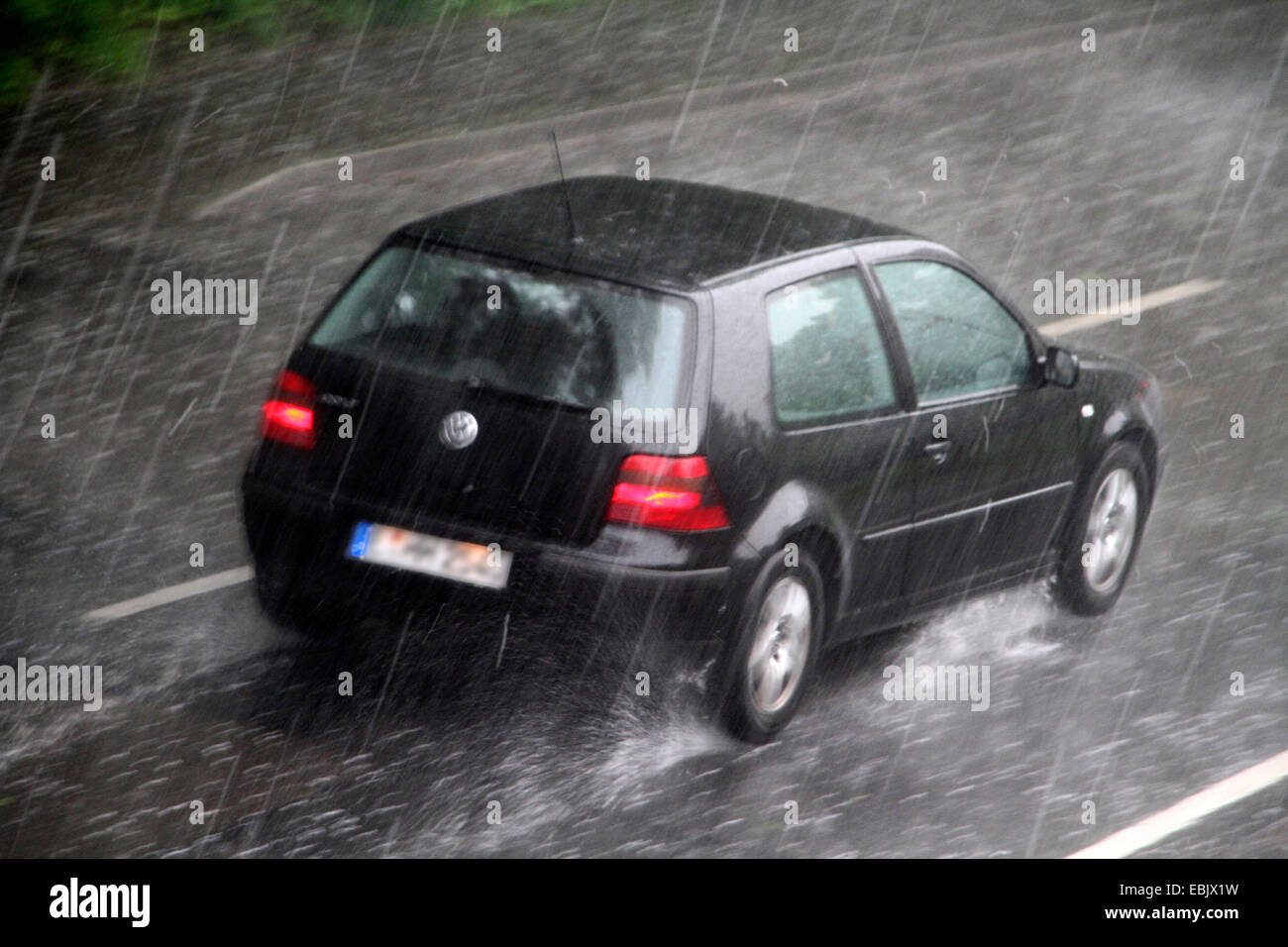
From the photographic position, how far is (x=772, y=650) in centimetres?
688

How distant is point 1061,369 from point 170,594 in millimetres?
3767

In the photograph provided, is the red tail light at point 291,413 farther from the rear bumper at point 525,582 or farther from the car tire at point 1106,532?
the car tire at point 1106,532

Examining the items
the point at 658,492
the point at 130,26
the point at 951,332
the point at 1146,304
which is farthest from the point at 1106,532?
the point at 130,26

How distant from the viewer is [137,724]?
22.5 ft

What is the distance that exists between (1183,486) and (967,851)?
4.67 m

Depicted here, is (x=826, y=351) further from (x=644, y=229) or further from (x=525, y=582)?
(x=525, y=582)

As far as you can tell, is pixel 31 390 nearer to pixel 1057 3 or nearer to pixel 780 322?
pixel 780 322

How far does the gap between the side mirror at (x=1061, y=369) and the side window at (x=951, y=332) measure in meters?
0.09

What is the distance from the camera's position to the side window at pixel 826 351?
22.5 feet

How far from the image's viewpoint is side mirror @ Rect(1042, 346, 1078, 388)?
26.2ft

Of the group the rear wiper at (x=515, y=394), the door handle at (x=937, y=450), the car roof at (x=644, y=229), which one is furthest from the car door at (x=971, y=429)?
the rear wiper at (x=515, y=394)

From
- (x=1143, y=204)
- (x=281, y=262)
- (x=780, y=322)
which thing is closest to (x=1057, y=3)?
(x=1143, y=204)

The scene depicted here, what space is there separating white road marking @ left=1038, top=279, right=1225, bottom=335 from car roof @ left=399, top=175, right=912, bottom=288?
18.1ft

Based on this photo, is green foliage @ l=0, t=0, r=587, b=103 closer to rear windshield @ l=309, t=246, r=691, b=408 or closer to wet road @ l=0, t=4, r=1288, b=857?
wet road @ l=0, t=4, r=1288, b=857
